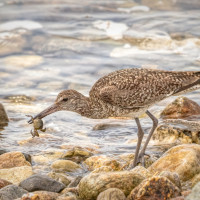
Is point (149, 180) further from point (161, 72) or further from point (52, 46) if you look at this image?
point (52, 46)

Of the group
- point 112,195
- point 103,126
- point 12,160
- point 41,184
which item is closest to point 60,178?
point 41,184

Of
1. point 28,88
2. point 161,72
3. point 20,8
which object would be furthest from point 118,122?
point 20,8

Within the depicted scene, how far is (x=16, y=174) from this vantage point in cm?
688

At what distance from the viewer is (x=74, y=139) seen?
30.6ft

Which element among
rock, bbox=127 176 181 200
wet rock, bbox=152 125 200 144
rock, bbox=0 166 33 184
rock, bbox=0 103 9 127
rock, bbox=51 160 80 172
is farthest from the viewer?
rock, bbox=0 103 9 127

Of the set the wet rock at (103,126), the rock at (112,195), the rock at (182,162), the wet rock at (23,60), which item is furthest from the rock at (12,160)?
the wet rock at (23,60)

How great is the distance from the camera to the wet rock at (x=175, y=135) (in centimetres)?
839

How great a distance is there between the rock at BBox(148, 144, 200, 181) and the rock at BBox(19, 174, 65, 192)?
1415 mm

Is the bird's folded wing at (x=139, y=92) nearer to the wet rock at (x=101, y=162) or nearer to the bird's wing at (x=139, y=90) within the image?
the bird's wing at (x=139, y=90)

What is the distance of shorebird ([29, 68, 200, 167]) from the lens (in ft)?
25.4

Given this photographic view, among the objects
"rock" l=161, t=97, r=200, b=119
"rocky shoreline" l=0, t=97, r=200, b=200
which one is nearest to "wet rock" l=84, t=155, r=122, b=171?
"rocky shoreline" l=0, t=97, r=200, b=200

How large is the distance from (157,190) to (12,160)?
296 centimetres

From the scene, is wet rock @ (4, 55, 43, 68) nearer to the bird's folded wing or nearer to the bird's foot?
the bird's folded wing

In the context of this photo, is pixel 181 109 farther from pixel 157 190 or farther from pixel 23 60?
pixel 23 60
